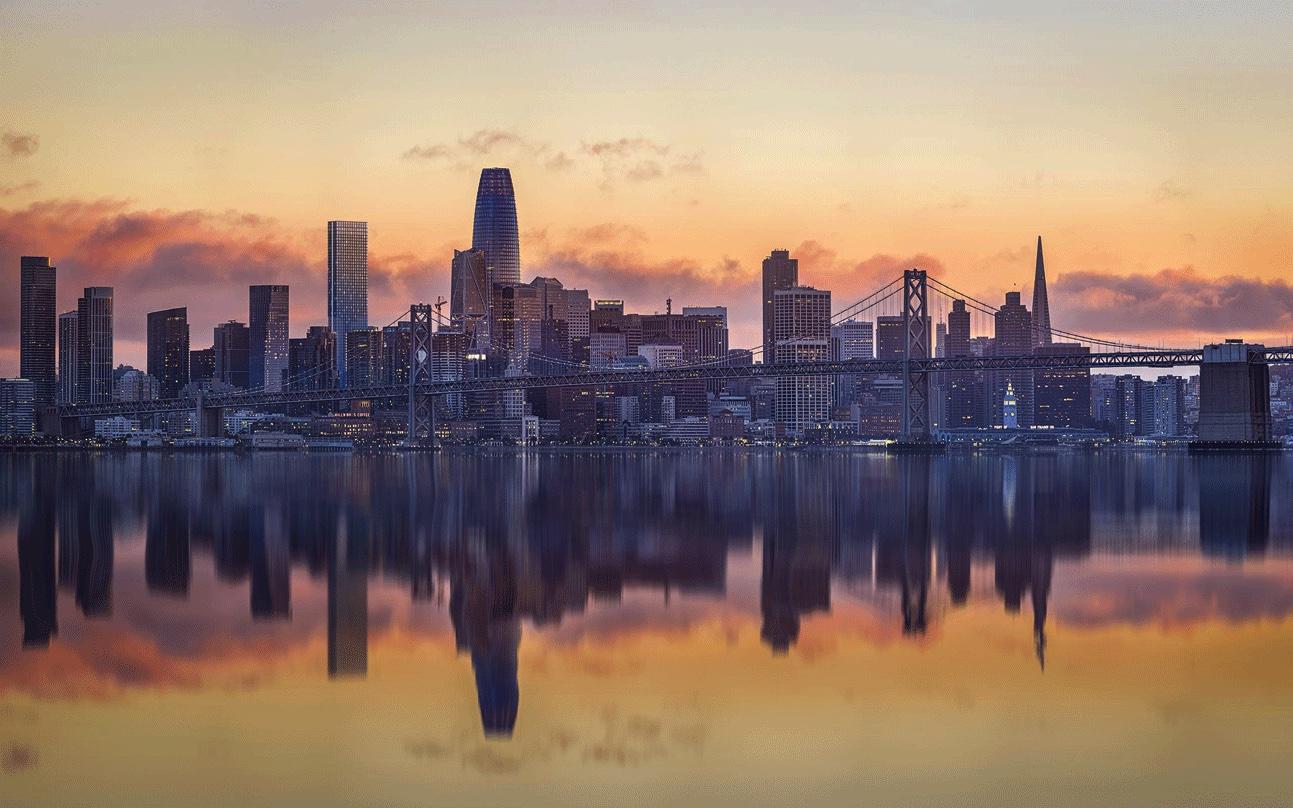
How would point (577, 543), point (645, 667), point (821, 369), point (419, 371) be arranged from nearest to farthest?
1. point (645, 667)
2. point (577, 543)
3. point (821, 369)
4. point (419, 371)

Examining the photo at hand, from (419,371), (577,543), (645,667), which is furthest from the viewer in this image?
(419,371)

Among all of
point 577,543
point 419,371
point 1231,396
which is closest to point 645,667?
point 577,543

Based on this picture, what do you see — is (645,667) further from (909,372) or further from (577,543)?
(909,372)

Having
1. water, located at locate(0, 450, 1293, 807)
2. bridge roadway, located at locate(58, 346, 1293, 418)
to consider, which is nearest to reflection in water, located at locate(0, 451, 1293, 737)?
water, located at locate(0, 450, 1293, 807)

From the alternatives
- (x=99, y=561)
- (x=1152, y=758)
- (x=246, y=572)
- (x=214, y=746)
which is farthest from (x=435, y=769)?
(x=99, y=561)

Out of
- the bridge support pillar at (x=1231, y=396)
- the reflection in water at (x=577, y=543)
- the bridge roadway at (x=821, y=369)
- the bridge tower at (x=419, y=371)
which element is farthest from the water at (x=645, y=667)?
the bridge tower at (x=419, y=371)

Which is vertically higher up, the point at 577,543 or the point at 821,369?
the point at 821,369

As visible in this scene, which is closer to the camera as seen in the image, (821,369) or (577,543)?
(577,543)
